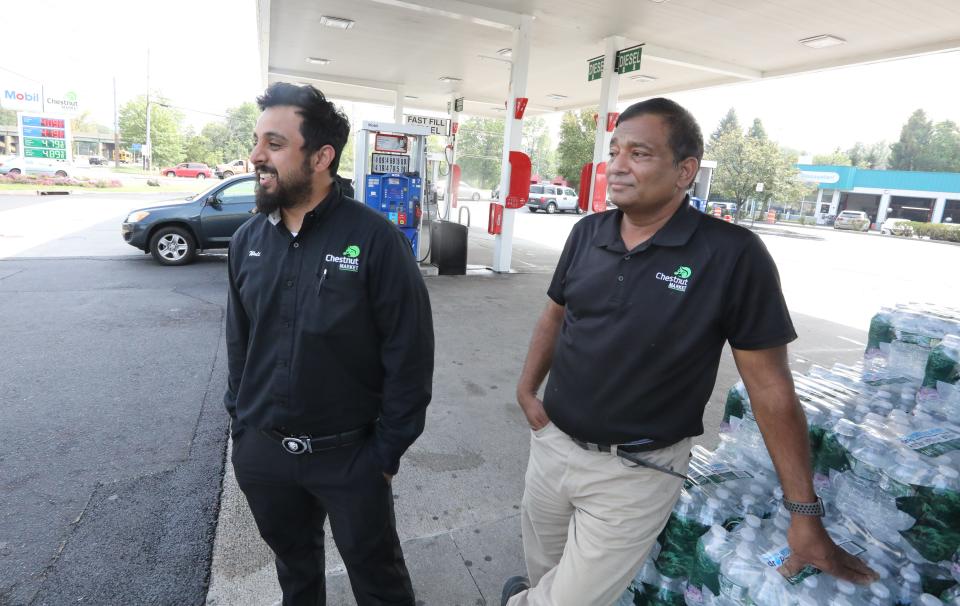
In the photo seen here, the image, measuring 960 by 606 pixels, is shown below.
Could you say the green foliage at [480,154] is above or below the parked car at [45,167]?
above

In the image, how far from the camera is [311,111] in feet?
5.99

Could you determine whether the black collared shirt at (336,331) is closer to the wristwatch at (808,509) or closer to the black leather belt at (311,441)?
the black leather belt at (311,441)

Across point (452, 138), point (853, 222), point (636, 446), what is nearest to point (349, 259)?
point (636, 446)

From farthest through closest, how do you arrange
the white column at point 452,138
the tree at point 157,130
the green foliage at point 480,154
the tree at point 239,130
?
the tree at point 239,130 → the tree at point 157,130 → the green foliage at point 480,154 → the white column at point 452,138

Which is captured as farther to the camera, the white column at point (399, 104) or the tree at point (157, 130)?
the tree at point (157, 130)

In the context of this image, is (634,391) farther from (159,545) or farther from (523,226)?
(523,226)

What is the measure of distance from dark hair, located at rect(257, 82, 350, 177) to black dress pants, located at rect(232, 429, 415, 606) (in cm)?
102

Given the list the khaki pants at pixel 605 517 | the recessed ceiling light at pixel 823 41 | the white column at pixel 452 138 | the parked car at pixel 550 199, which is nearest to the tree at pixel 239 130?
the parked car at pixel 550 199

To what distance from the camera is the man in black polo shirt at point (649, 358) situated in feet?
5.17

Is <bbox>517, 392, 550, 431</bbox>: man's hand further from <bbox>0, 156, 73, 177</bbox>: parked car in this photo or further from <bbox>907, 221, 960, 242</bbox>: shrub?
<bbox>907, 221, 960, 242</bbox>: shrub

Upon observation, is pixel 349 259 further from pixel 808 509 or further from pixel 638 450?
pixel 808 509

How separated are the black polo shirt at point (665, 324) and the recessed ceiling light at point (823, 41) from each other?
9817 millimetres

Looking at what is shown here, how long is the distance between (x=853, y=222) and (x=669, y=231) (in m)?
45.2

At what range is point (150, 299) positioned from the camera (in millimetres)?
7445
